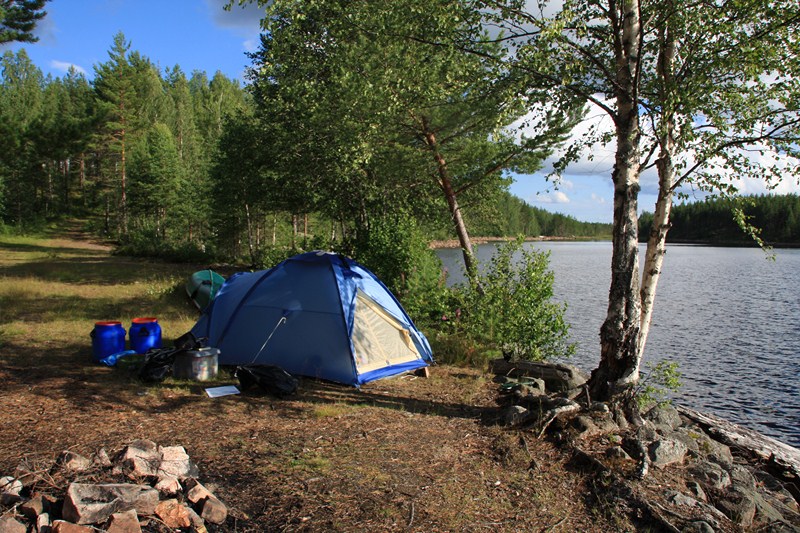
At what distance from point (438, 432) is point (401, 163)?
7.49 metres

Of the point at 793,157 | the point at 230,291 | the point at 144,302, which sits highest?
the point at 793,157

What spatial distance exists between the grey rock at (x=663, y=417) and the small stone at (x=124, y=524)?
567 centimetres

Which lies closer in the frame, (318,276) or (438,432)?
(438,432)

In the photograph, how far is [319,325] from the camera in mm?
8008

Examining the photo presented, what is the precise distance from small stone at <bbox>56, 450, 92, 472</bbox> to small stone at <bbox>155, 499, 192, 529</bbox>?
2.66 feet

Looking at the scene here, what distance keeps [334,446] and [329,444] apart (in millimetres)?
76

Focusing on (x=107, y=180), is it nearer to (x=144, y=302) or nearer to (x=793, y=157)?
(x=144, y=302)

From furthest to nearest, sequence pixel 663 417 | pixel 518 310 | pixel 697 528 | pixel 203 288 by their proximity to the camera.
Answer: pixel 203 288
pixel 518 310
pixel 663 417
pixel 697 528

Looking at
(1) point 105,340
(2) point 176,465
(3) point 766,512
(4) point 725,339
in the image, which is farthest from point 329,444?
(4) point 725,339

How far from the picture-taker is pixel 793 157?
7.30m

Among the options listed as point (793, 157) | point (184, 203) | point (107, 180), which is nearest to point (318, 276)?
point (793, 157)

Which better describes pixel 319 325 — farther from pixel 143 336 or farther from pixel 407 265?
pixel 407 265

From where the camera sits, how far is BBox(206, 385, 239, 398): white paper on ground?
275 inches

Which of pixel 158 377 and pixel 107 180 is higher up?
pixel 107 180
